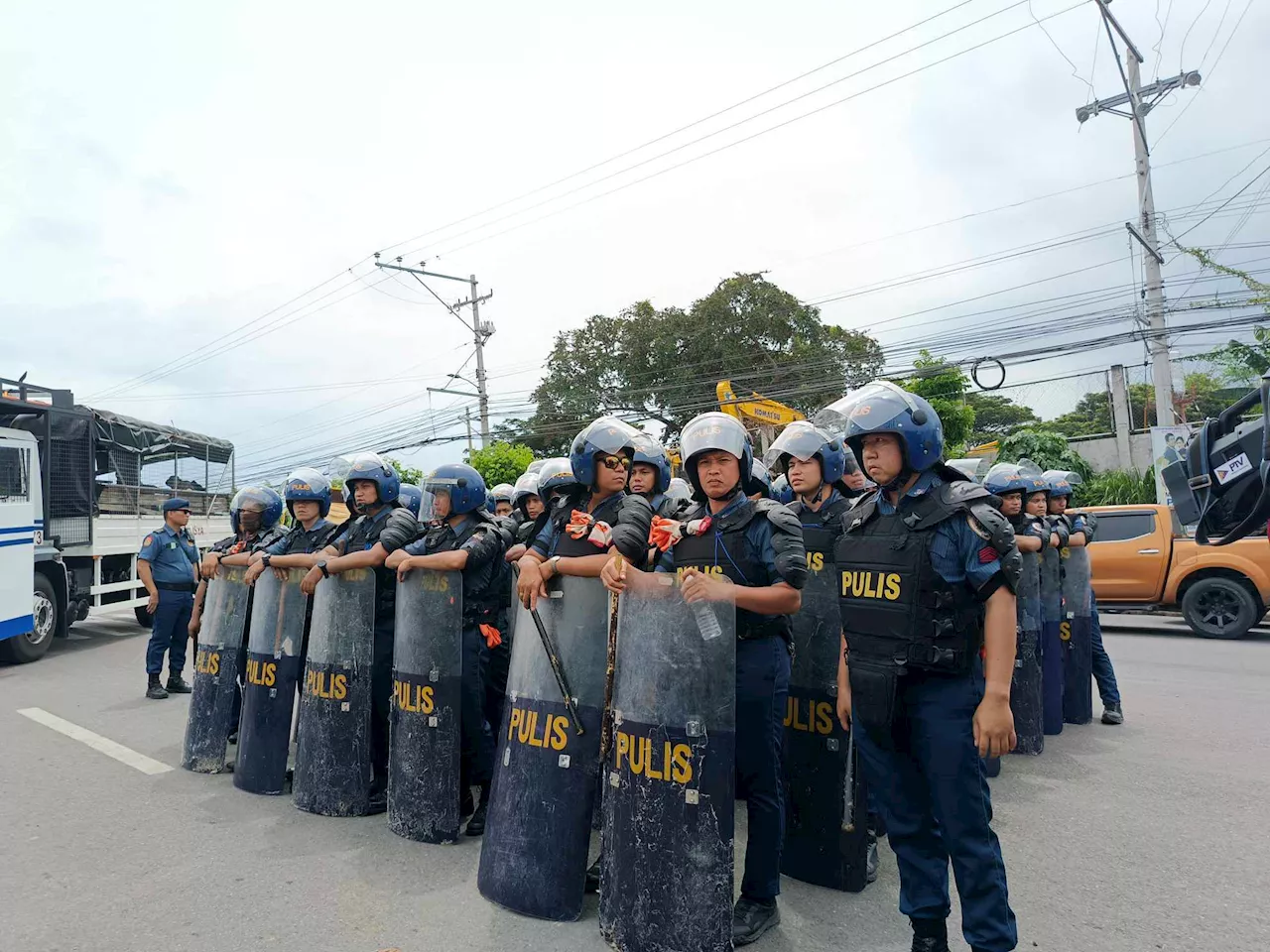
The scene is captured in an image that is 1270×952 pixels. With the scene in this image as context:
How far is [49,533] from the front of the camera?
10.4 meters

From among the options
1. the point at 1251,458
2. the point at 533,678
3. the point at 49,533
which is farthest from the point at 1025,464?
the point at 49,533

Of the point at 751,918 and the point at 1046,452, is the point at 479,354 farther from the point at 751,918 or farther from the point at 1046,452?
the point at 751,918

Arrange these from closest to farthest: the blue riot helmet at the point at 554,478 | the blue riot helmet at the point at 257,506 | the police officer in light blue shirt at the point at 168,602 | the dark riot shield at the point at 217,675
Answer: the blue riot helmet at the point at 554,478 < the dark riot shield at the point at 217,675 < the blue riot helmet at the point at 257,506 < the police officer in light blue shirt at the point at 168,602

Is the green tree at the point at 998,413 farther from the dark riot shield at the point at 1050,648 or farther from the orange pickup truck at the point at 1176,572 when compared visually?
the dark riot shield at the point at 1050,648

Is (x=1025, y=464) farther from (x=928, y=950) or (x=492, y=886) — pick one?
(x=492, y=886)

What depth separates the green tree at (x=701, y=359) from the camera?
86.0 ft

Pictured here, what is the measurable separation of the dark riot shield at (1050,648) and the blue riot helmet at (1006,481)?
1.64 ft

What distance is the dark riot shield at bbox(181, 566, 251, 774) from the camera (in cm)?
546

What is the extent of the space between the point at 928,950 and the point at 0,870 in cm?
417

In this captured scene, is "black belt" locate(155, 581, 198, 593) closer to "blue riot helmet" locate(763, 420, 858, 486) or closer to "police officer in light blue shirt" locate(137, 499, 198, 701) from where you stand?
"police officer in light blue shirt" locate(137, 499, 198, 701)

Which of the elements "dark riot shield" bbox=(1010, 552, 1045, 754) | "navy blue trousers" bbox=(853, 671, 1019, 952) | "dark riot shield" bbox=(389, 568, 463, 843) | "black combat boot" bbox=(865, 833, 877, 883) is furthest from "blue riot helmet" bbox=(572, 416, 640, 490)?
"dark riot shield" bbox=(1010, 552, 1045, 754)

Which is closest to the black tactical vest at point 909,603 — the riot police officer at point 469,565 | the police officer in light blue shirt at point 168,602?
→ the riot police officer at point 469,565

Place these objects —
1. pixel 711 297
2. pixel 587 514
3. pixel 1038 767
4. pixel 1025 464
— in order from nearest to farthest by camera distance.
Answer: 1. pixel 587 514
2. pixel 1038 767
3. pixel 1025 464
4. pixel 711 297

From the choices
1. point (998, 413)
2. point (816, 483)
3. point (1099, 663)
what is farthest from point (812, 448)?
point (998, 413)
